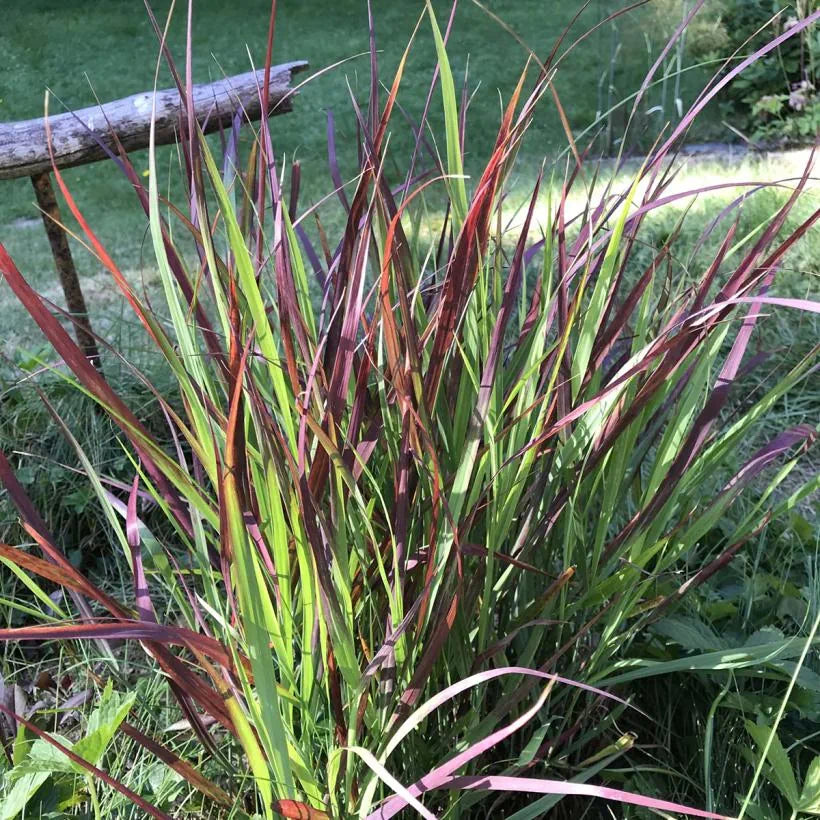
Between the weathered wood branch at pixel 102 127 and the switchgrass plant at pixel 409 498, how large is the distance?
132 cm

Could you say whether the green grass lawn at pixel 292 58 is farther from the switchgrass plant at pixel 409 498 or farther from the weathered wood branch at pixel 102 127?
the switchgrass plant at pixel 409 498

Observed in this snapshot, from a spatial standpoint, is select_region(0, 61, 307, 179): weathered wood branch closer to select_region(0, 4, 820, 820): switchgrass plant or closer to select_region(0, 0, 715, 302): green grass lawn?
select_region(0, 4, 820, 820): switchgrass plant

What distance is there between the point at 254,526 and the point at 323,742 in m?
0.30

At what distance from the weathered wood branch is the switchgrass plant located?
1.32 m

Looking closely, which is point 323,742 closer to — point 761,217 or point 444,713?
point 444,713

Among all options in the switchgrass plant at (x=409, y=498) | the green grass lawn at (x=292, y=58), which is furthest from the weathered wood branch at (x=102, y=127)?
the green grass lawn at (x=292, y=58)

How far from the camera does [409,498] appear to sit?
1.13 m

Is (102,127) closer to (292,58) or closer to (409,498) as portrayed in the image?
(409,498)

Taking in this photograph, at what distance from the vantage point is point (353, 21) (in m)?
8.45

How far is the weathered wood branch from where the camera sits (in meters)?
2.40

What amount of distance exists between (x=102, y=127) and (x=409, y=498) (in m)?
1.90

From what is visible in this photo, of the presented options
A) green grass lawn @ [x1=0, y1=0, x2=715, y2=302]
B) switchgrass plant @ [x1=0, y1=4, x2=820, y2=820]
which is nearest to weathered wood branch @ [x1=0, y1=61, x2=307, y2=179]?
switchgrass plant @ [x1=0, y1=4, x2=820, y2=820]

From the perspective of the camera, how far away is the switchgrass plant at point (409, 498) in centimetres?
91

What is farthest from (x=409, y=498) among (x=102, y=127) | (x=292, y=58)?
(x=292, y=58)
